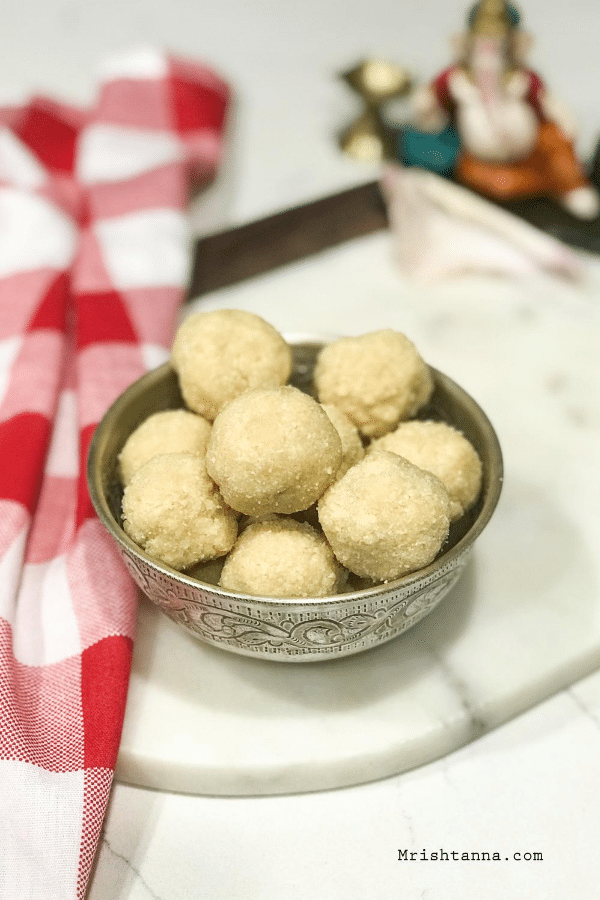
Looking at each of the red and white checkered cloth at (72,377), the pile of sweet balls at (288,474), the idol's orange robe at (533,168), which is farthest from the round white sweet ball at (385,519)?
the idol's orange robe at (533,168)

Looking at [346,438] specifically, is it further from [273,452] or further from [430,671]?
[430,671]

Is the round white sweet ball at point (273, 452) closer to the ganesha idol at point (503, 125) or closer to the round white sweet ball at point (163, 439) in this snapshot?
the round white sweet ball at point (163, 439)

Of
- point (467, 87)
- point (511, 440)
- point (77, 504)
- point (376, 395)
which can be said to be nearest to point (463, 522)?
A: point (376, 395)

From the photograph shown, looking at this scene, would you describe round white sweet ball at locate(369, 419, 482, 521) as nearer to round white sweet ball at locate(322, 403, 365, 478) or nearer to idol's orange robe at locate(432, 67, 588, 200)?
round white sweet ball at locate(322, 403, 365, 478)

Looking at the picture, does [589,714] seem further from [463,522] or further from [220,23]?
[220,23]

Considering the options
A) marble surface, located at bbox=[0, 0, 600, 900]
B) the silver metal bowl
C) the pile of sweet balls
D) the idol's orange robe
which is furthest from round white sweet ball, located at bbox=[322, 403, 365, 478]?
the idol's orange robe

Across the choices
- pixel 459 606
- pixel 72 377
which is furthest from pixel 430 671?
pixel 72 377
